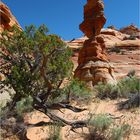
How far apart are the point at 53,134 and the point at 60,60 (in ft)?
12.8

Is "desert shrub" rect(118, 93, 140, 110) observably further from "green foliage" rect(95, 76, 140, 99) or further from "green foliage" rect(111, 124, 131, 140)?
"green foliage" rect(111, 124, 131, 140)

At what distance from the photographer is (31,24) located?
1102cm

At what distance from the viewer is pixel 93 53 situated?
21.4 m

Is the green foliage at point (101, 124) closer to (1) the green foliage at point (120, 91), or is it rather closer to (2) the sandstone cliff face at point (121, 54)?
(1) the green foliage at point (120, 91)

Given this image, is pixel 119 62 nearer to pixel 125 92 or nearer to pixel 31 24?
pixel 125 92

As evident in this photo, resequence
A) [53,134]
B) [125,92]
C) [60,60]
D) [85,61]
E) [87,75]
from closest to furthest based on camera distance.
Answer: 1. [53,134]
2. [60,60]
3. [125,92]
4. [87,75]
5. [85,61]

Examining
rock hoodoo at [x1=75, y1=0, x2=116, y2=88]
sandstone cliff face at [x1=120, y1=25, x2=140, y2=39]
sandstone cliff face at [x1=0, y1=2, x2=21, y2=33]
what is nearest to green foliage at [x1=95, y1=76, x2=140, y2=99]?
rock hoodoo at [x1=75, y1=0, x2=116, y2=88]

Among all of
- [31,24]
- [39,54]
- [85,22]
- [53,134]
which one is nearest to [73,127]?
[53,134]

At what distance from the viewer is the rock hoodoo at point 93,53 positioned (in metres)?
19.9

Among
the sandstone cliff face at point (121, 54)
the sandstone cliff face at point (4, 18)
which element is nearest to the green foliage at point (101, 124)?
the sandstone cliff face at point (4, 18)

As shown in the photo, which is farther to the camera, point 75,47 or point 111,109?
point 75,47

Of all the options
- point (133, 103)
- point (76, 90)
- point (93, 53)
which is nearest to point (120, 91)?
point (76, 90)

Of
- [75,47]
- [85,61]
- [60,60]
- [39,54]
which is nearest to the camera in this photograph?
[39,54]

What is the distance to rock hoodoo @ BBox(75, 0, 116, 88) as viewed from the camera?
1986 cm
